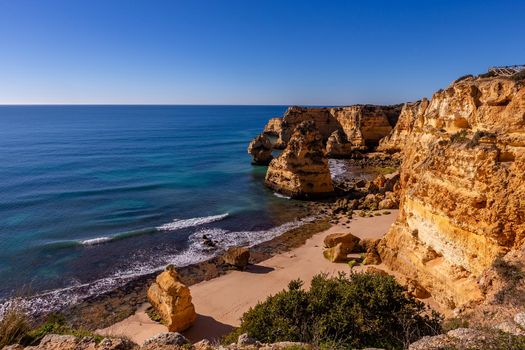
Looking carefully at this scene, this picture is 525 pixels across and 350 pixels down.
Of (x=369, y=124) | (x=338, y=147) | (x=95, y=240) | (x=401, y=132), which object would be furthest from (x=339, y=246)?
(x=369, y=124)

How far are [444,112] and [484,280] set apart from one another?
32.1 ft

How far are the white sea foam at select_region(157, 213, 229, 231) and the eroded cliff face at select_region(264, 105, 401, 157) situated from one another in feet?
119

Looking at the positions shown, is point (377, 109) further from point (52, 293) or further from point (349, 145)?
point (52, 293)

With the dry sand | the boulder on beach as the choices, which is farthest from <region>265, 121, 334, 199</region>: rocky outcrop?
the boulder on beach

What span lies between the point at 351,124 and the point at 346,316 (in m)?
65.7

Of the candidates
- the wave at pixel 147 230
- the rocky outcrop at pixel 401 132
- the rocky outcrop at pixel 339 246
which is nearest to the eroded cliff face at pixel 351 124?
the rocky outcrop at pixel 401 132

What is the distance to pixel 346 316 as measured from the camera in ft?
33.0

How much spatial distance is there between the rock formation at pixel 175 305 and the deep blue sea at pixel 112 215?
574 cm

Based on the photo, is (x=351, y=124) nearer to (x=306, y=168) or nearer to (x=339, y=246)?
(x=306, y=168)

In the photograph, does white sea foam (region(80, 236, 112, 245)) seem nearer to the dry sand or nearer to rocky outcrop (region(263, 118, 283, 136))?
the dry sand

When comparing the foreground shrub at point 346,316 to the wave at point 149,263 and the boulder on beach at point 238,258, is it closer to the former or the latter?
the boulder on beach at point 238,258

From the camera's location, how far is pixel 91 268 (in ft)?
73.9

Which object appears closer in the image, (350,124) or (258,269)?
(258,269)

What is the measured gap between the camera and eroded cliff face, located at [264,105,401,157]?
63562 millimetres
